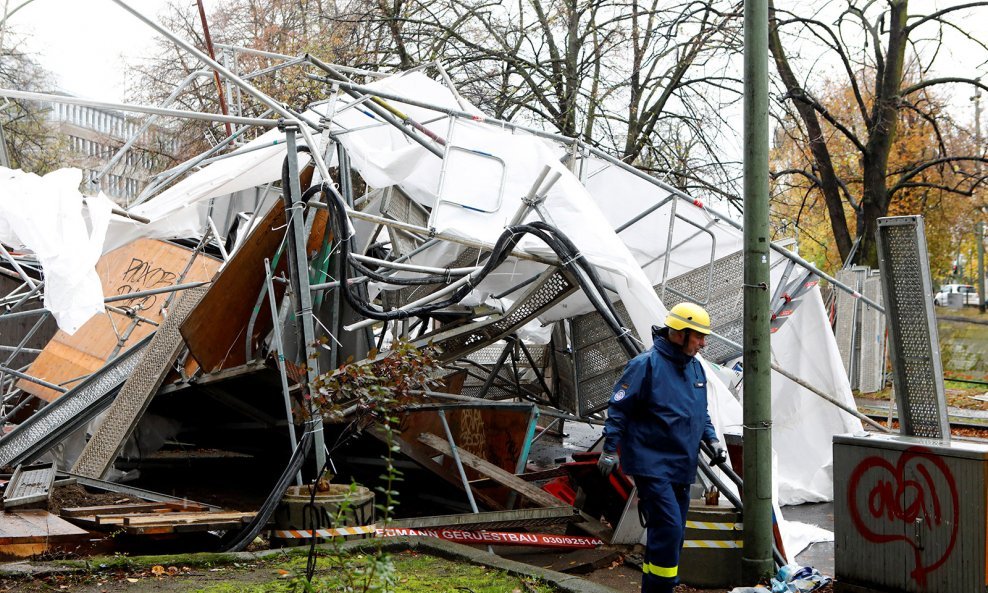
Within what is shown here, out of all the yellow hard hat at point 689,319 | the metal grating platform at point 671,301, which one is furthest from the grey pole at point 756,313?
the metal grating platform at point 671,301

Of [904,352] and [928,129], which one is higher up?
[928,129]

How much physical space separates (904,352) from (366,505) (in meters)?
3.49

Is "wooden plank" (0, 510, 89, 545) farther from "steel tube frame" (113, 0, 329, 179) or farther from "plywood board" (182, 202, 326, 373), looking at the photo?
"steel tube frame" (113, 0, 329, 179)

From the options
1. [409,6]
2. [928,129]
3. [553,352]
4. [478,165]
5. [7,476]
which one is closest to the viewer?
[478,165]

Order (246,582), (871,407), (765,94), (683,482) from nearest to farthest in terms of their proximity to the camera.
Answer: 1. (246,582)
2. (683,482)
3. (765,94)
4. (871,407)

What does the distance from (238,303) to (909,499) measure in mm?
5362

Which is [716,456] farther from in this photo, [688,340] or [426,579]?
[426,579]

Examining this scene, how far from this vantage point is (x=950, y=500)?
18.2 ft

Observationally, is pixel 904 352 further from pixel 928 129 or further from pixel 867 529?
pixel 928 129

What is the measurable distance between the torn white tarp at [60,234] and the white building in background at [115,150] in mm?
748

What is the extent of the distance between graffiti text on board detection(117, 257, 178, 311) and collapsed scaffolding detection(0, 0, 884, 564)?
6cm

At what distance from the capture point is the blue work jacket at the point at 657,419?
19.2 feet

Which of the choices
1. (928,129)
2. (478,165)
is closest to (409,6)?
(478,165)

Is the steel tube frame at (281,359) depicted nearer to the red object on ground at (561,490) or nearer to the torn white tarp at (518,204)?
the torn white tarp at (518,204)
